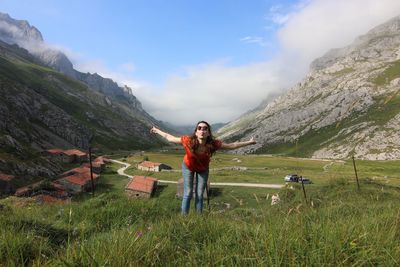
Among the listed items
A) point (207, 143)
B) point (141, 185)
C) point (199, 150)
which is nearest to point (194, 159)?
point (199, 150)

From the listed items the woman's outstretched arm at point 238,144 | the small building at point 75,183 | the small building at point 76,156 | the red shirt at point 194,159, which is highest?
the woman's outstretched arm at point 238,144

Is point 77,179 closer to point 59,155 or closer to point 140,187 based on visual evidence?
point 140,187

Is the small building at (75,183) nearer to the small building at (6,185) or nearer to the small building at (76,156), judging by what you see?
the small building at (6,185)

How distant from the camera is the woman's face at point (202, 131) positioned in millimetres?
9828

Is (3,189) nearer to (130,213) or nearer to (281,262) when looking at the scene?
(130,213)

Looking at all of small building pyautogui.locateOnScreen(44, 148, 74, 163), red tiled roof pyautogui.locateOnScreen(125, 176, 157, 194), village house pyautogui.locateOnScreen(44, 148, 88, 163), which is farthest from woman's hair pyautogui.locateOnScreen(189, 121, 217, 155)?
small building pyautogui.locateOnScreen(44, 148, 74, 163)

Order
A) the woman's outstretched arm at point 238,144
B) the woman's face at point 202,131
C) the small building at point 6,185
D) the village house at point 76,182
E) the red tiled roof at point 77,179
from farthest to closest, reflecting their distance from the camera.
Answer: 1. the red tiled roof at point 77,179
2. the village house at point 76,182
3. the small building at point 6,185
4. the woman's face at point 202,131
5. the woman's outstretched arm at point 238,144

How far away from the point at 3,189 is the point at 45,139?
10388 centimetres

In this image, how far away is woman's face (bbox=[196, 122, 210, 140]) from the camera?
9828 millimetres

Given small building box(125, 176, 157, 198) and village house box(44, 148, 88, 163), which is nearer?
small building box(125, 176, 157, 198)

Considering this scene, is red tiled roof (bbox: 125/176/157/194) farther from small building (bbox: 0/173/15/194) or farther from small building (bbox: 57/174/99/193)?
small building (bbox: 0/173/15/194)

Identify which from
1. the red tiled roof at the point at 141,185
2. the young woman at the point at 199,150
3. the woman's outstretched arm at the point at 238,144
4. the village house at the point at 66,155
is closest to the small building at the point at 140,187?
the red tiled roof at the point at 141,185

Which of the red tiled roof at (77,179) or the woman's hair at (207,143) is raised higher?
the woman's hair at (207,143)

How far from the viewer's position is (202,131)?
32.3 ft
